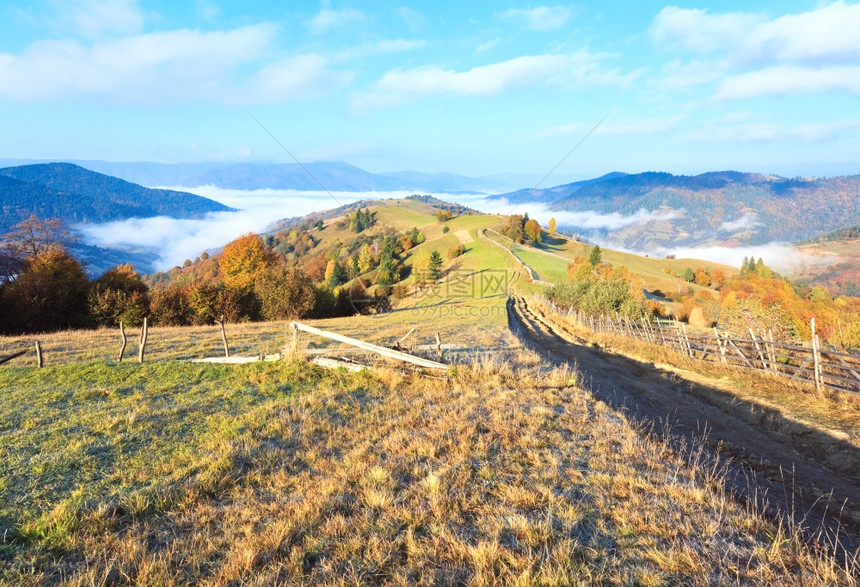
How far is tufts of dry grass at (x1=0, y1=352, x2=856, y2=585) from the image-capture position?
3.88m

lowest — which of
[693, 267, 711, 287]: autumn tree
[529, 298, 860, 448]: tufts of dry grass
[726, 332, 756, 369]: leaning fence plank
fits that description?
[693, 267, 711, 287]: autumn tree

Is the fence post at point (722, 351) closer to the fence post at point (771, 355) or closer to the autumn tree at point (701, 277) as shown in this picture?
the fence post at point (771, 355)

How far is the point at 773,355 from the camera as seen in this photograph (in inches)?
579

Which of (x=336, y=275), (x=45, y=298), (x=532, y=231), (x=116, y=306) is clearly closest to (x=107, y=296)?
(x=116, y=306)

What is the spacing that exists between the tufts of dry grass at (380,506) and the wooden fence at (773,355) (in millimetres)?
9162

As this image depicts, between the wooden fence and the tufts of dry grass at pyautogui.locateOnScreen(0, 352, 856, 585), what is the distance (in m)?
9.16

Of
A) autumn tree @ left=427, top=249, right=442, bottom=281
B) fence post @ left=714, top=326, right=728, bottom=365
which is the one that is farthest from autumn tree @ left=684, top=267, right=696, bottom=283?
fence post @ left=714, top=326, right=728, bottom=365

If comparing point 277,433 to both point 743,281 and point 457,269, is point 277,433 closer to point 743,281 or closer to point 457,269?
point 457,269

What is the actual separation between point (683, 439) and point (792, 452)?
319 centimetres

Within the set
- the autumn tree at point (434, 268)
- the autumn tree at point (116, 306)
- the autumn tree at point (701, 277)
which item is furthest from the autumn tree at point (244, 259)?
the autumn tree at point (701, 277)

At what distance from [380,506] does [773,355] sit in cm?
1673

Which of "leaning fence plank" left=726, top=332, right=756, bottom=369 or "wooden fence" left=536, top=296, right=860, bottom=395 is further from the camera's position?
"leaning fence plank" left=726, top=332, right=756, bottom=369

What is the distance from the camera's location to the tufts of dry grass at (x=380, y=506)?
12.7ft

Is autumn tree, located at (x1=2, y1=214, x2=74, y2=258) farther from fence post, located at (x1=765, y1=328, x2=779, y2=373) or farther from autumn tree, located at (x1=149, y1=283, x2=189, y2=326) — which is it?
fence post, located at (x1=765, y1=328, x2=779, y2=373)
